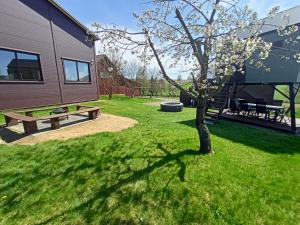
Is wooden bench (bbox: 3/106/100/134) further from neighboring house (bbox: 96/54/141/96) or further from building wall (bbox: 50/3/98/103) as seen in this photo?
neighboring house (bbox: 96/54/141/96)

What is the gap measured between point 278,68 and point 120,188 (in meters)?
8.39

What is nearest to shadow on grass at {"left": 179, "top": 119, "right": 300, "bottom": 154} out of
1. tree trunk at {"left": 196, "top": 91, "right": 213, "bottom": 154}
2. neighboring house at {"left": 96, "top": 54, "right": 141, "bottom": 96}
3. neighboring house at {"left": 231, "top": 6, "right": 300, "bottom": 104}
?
tree trunk at {"left": 196, "top": 91, "right": 213, "bottom": 154}

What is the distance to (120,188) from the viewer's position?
3.05 meters

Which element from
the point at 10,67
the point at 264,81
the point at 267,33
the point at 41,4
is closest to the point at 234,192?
the point at 264,81

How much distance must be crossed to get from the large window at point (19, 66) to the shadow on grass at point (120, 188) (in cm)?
877

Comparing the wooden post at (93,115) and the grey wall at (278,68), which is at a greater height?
the grey wall at (278,68)

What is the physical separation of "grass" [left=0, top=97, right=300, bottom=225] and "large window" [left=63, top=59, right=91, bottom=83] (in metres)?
9.17

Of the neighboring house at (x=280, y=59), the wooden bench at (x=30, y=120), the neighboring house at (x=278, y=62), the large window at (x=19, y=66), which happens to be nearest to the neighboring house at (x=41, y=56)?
the large window at (x=19, y=66)

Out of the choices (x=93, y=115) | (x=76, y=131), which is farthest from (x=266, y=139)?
(x=93, y=115)

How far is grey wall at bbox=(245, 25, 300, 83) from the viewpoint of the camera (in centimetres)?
725

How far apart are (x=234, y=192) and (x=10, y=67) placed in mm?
11311

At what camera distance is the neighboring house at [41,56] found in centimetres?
944

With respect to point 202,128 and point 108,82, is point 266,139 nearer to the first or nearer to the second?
point 202,128

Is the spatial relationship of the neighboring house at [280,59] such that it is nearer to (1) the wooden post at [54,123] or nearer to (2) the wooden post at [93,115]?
(2) the wooden post at [93,115]
